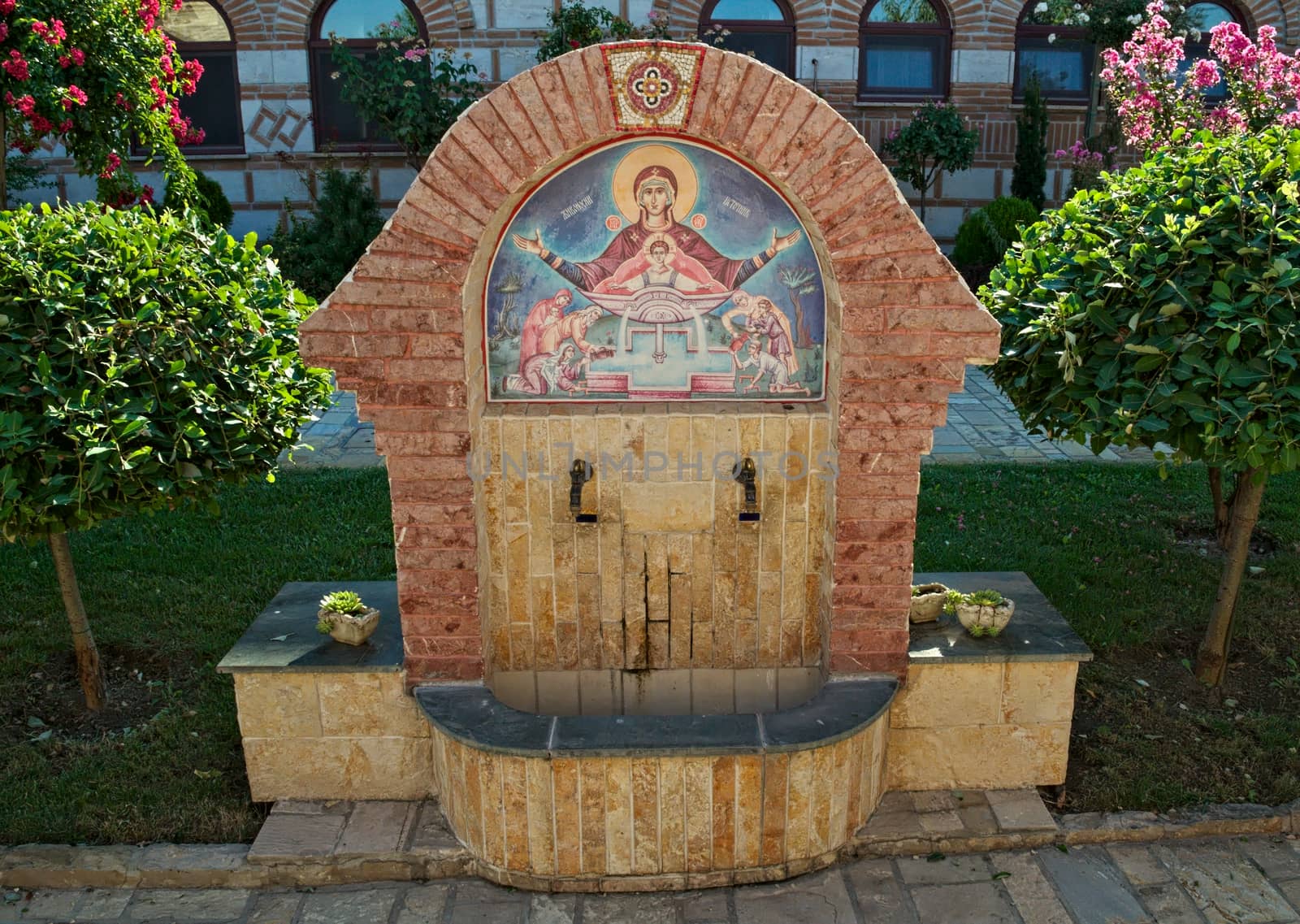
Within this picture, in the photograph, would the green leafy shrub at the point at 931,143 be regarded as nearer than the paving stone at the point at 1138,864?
No

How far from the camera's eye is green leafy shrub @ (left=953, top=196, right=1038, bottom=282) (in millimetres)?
14070

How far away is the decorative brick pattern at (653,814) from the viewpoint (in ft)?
14.8

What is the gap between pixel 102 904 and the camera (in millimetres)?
4656

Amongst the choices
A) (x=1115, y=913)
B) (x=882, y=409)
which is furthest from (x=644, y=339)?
(x=1115, y=913)

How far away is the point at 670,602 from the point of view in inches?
202

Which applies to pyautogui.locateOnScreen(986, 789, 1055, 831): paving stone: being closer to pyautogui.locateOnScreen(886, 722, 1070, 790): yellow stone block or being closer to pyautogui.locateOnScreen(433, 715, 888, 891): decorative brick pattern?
pyautogui.locateOnScreen(886, 722, 1070, 790): yellow stone block

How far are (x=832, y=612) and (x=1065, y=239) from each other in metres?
2.34

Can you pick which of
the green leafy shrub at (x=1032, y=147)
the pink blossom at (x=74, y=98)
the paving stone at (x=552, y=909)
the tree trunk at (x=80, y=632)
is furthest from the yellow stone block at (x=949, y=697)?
the green leafy shrub at (x=1032, y=147)

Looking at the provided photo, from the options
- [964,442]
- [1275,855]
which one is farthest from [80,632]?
[964,442]

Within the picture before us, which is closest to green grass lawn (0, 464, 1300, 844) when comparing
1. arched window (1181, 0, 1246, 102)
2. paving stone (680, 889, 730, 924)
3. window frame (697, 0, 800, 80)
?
paving stone (680, 889, 730, 924)

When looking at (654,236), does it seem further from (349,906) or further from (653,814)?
(349,906)

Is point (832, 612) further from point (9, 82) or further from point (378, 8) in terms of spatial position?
point (378, 8)

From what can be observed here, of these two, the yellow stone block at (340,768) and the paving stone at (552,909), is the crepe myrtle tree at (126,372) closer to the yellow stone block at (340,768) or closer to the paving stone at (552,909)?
the yellow stone block at (340,768)

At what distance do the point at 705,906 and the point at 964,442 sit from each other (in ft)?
22.5
